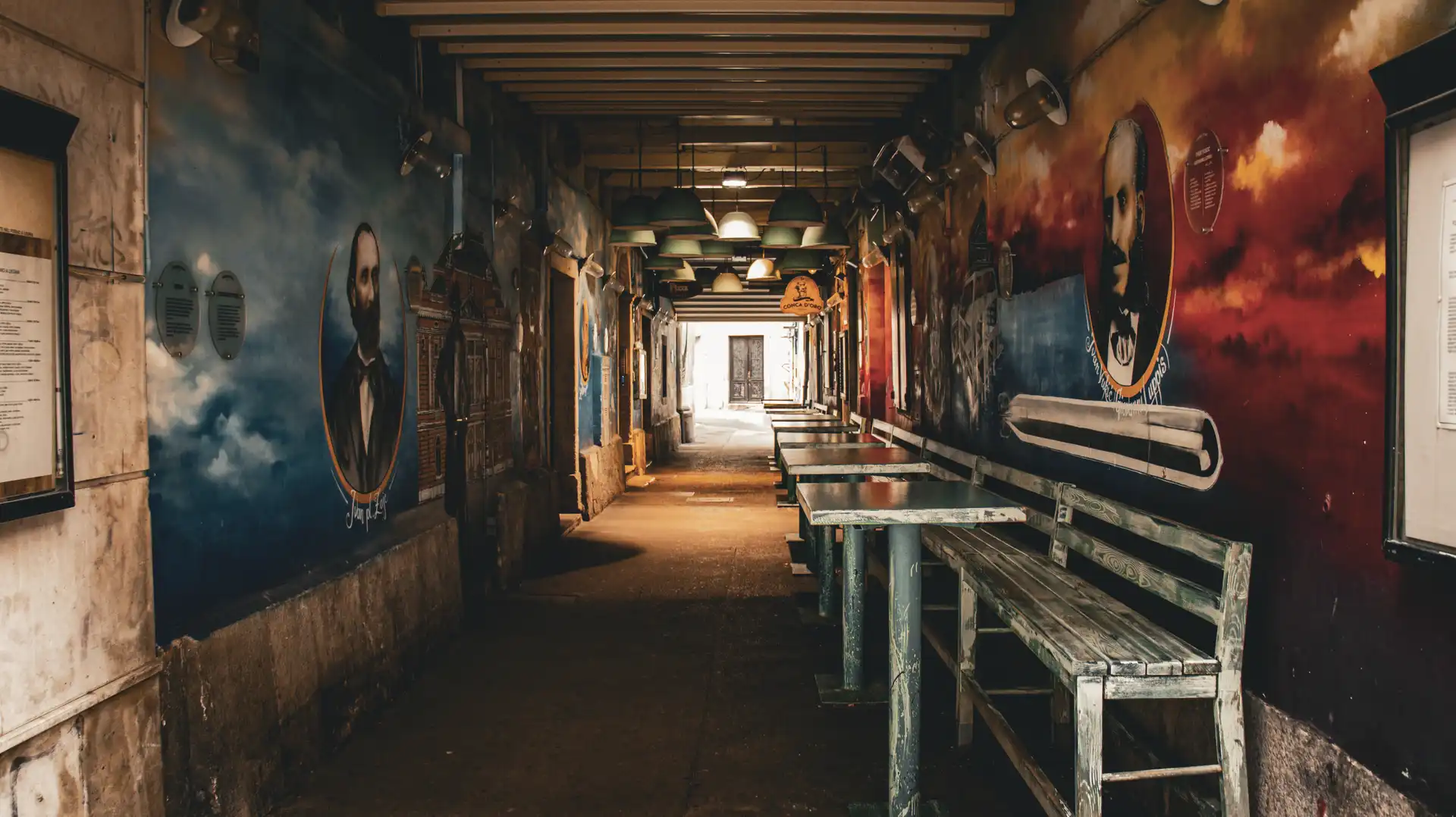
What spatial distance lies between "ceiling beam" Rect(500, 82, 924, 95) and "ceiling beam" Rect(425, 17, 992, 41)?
1.12 meters

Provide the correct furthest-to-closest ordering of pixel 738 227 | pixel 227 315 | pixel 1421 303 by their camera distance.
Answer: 1. pixel 738 227
2. pixel 227 315
3. pixel 1421 303

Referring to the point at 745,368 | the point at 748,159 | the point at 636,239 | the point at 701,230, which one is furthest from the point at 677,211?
the point at 745,368

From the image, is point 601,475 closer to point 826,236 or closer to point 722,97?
point 826,236

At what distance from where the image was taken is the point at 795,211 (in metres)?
7.19

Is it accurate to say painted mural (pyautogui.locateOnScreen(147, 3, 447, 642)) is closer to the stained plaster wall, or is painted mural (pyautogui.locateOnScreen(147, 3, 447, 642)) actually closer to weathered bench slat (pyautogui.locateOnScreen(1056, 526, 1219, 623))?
the stained plaster wall

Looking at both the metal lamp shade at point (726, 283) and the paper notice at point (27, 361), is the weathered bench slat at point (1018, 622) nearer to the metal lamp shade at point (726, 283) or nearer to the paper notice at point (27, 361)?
the paper notice at point (27, 361)

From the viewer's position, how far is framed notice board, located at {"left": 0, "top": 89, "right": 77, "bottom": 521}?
2.16 meters

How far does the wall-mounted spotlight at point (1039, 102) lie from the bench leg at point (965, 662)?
6.96 feet

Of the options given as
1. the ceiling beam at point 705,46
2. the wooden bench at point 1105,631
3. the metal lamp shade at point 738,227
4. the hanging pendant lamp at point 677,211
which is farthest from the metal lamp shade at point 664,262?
the wooden bench at point 1105,631

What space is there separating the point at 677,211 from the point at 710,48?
5.91 ft

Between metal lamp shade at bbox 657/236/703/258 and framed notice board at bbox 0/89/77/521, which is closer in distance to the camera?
framed notice board at bbox 0/89/77/521

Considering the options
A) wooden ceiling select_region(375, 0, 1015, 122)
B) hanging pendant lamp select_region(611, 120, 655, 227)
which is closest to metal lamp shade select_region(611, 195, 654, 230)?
hanging pendant lamp select_region(611, 120, 655, 227)

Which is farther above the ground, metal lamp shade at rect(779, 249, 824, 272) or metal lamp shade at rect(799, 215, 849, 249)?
metal lamp shade at rect(779, 249, 824, 272)

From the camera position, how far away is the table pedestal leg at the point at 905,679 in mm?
3021
